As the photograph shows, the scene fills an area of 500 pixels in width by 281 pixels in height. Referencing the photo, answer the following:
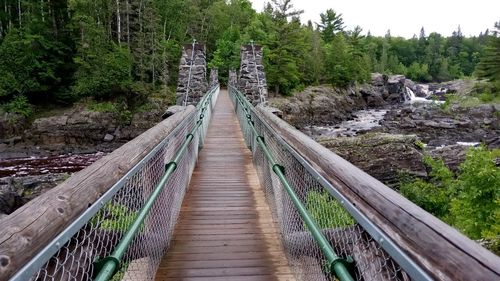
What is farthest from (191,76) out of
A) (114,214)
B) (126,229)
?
(126,229)

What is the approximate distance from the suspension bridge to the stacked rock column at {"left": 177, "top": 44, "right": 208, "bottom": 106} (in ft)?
24.0

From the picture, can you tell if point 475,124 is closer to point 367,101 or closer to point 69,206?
point 367,101

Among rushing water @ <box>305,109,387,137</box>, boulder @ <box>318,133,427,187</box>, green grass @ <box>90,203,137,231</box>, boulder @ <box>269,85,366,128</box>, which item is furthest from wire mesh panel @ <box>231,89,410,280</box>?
boulder @ <box>269,85,366,128</box>

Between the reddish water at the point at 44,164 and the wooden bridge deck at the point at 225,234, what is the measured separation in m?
15.1

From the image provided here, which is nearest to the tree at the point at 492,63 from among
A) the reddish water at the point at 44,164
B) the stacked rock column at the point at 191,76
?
the stacked rock column at the point at 191,76

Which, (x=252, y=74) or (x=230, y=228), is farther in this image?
(x=252, y=74)

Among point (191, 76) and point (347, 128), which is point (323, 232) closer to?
point (191, 76)

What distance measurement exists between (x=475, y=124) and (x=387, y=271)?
35.0m

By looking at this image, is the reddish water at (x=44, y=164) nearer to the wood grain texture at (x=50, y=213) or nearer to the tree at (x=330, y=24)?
the wood grain texture at (x=50, y=213)

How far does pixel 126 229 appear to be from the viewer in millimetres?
2514

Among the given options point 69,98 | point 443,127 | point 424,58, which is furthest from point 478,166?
point 424,58

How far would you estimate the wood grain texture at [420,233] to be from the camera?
44.3 inches

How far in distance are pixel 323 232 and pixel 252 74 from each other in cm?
1315

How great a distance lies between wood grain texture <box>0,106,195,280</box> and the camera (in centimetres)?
130
